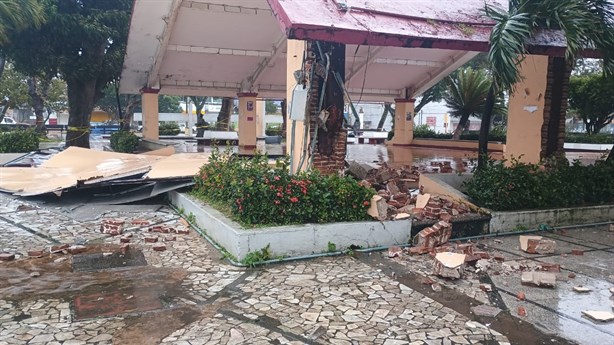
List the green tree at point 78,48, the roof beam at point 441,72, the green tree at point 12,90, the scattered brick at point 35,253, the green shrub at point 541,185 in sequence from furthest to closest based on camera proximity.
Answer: the green tree at point 12,90 < the roof beam at point 441,72 < the green tree at point 78,48 < the green shrub at point 541,185 < the scattered brick at point 35,253

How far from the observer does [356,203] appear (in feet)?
21.1

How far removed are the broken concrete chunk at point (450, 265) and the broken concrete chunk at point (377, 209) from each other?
1.17 meters

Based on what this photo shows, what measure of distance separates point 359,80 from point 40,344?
16577 millimetres

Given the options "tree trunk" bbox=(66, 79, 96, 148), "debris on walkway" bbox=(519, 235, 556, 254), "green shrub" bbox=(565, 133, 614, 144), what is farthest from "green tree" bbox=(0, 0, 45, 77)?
"green shrub" bbox=(565, 133, 614, 144)

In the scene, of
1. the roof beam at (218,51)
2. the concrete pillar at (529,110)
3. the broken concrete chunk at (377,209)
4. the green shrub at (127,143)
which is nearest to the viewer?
the broken concrete chunk at (377,209)

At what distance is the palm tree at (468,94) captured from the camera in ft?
71.7

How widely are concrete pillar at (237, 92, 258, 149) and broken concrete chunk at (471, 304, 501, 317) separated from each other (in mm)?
16354

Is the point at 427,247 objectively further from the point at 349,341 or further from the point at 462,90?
the point at 462,90

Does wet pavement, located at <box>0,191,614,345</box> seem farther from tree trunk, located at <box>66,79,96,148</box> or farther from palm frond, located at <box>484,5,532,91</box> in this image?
tree trunk, located at <box>66,79,96,148</box>

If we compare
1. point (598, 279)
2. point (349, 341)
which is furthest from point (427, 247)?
point (349, 341)

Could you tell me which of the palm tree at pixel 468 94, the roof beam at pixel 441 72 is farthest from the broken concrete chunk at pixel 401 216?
the palm tree at pixel 468 94

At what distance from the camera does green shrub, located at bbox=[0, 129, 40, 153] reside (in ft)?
52.2

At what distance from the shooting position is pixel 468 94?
22047mm

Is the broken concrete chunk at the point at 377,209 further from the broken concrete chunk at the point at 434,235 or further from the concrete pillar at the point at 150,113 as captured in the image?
the concrete pillar at the point at 150,113
